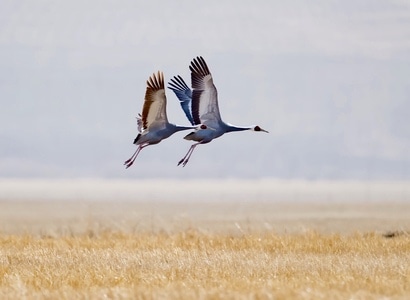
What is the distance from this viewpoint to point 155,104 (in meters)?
19.8

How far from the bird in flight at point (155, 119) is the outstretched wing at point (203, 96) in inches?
14.2

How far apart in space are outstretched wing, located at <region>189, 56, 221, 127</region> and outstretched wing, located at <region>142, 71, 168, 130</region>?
0.75 m

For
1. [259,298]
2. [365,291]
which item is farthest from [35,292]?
[365,291]

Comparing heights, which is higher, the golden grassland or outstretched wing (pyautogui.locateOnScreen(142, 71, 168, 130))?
outstretched wing (pyautogui.locateOnScreen(142, 71, 168, 130))

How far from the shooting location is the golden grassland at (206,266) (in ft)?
45.9

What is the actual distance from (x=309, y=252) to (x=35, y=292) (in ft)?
25.6

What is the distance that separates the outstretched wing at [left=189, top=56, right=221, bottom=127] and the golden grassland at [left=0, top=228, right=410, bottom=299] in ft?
7.09

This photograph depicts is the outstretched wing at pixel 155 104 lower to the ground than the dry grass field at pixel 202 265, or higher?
higher

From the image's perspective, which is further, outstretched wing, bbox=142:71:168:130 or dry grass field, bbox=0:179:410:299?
outstretched wing, bbox=142:71:168:130

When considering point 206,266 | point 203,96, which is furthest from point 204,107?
point 206,266

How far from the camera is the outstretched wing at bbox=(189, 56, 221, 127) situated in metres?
20.2

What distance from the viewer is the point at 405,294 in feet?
45.0

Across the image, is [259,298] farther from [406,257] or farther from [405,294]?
[406,257]

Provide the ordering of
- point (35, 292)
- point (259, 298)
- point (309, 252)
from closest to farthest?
1. point (259, 298)
2. point (35, 292)
3. point (309, 252)
